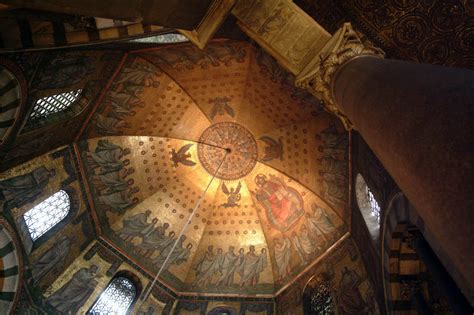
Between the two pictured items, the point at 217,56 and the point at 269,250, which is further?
the point at 269,250

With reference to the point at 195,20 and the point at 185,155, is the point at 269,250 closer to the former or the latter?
the point at 185,155

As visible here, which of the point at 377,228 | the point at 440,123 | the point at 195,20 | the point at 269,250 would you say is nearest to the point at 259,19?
the point at 195,20

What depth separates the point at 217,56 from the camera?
927 centimetres

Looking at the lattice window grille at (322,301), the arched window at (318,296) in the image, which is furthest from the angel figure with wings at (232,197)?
the lattice window grille at (322,301)

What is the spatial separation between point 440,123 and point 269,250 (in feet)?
34.7

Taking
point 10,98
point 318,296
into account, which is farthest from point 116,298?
point 10,98

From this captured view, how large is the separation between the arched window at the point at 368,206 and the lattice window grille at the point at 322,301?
7.91ft

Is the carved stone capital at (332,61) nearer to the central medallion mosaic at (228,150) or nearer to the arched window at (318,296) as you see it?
the arched window at (318,296)

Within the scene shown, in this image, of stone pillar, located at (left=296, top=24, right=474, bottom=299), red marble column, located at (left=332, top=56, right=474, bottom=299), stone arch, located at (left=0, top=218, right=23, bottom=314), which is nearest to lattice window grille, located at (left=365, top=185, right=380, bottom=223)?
stone pillar, located at (left=296, top=24, right=474, bottom=299)

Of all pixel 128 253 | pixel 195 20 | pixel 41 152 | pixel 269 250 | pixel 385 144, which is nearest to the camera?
pixel 385 144

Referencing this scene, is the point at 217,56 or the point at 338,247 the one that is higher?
the point at 217,56

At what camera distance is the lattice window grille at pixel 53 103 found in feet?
23.3

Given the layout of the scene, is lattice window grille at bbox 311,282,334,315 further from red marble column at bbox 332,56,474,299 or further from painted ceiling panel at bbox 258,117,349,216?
red marble column at bbox 332,56,474,299

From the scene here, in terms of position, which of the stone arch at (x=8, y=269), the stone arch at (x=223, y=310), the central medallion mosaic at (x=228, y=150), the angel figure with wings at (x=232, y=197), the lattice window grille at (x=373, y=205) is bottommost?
the stone arch at (x=8, y=269)
